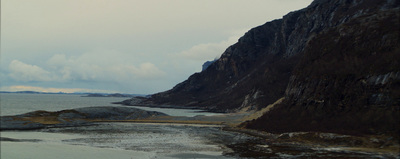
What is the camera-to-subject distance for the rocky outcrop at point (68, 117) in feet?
293

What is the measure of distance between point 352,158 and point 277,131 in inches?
1482

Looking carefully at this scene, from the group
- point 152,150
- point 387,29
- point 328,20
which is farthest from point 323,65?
point 328,20

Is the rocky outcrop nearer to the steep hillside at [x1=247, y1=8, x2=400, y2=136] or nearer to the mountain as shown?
the steep hillside at [x1=247, y1=8, x2=400, y2=136]

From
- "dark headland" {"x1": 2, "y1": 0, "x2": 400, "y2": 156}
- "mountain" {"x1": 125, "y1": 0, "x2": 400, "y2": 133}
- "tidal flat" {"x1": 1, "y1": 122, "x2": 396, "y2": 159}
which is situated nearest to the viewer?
"tidal flat" {"x1": 1, "y1": 122, "x2": 396, "y2": 159}

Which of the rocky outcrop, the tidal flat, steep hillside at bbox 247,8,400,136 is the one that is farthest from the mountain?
the rocky outcrop

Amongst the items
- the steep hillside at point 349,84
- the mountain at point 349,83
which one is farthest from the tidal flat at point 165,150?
the mountain at point 349,83

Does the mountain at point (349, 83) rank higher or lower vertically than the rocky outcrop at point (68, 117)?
higher

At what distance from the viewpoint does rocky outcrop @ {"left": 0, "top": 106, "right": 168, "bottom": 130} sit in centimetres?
8923

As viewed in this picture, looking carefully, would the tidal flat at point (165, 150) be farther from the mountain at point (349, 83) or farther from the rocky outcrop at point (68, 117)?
the rocky outcrop at point (68, 117)

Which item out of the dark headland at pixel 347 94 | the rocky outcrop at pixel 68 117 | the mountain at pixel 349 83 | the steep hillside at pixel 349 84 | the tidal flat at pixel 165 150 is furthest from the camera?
the rocky outcrop at pixel 68 117

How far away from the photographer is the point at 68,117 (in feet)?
399

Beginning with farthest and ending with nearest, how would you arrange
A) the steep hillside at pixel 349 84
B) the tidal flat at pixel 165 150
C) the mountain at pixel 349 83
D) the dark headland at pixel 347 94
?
1. the mountain at pixel 349 83
2. the steep hillside at pixel 349 84
3. the dark headland at pixel 347 94
4. the tidal flat at pixel 165 150

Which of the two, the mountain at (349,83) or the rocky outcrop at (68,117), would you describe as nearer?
the mountain at (349,83)

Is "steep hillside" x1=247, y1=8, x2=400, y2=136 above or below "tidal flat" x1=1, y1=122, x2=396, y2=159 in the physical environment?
above
